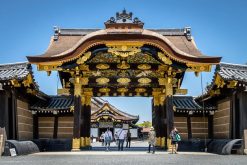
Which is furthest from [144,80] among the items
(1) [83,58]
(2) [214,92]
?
(1) [83,58]

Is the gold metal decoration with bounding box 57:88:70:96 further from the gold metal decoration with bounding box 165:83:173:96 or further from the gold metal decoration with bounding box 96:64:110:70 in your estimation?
the gold metal decoration with bounding box 165:83:173:96

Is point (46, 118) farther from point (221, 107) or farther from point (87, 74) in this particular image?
point (221, 107)

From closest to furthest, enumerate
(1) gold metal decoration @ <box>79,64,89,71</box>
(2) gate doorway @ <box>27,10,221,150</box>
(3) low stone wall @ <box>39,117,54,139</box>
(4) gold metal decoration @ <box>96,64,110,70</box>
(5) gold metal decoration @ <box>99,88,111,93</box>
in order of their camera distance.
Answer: (2) gate doorway @ <box>27,10,221,150</box>, (1) gold metal decoration @ <box>79,64,89,71</box>, (4) gold metal decoration @ <box>96,64,110,70</box>, (3) low stone wall @ <box>39,117,54,139</box>, (5) gold metal decoration @ <box>99,88,111,93</box>

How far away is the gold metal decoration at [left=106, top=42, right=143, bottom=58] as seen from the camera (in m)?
17.1

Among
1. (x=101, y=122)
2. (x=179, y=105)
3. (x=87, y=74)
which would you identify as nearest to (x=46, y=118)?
(x=87, y=74)

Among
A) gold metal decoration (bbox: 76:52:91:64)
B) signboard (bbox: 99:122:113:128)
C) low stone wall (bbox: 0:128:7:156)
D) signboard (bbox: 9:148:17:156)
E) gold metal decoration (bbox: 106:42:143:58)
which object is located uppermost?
gold metal decoration (bbox: 106:42:143:58)

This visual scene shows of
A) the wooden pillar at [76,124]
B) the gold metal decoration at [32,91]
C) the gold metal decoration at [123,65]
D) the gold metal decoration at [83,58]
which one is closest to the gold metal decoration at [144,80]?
the gold metal decoration at [123,65]

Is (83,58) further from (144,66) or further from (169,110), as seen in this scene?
(169,110)

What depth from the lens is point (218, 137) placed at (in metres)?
20.7

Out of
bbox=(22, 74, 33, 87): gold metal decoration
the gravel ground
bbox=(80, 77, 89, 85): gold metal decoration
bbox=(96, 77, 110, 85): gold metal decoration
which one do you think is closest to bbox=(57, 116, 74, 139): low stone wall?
bbox=(96, 77, 110, 85): gold metal decoration

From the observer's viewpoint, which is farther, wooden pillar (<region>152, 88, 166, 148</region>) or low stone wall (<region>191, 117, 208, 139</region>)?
low stone wall (<region>191, 117, 208, 139</region>)

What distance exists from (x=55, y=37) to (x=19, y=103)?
4.69 meters

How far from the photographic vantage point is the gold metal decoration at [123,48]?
17.1 metres

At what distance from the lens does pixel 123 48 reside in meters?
17.3
